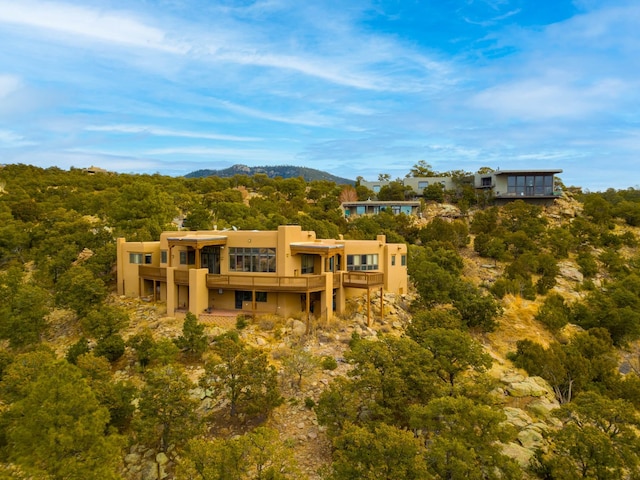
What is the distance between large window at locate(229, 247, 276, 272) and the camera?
936 inches

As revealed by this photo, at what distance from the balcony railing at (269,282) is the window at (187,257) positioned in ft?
10.4

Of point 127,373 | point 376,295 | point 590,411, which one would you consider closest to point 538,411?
point 590,411

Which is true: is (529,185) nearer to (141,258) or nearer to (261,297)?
(261,297)

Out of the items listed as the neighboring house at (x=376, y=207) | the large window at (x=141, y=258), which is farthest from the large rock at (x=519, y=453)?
the neighboring house at (x=376, y=207)

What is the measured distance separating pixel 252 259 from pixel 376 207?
40364mm

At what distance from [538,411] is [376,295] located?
1330 cm

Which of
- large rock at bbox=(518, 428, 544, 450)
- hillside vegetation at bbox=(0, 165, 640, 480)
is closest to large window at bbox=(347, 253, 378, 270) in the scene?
hillside vegetation at bbox=(0, 165, 640, 480)

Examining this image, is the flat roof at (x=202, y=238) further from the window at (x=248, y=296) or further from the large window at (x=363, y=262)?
the large window at (x=363, y=262)

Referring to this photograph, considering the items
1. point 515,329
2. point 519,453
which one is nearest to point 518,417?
point 519,453

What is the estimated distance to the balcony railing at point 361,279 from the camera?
24.3m

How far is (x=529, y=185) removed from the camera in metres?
60.2

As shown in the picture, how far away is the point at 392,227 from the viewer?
4888 centimetres

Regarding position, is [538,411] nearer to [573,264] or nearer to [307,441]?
[307,441]

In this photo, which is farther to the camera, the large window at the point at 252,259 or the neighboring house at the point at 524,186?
the neighboring house at the point at 524,186
